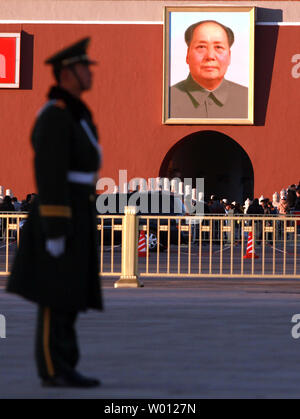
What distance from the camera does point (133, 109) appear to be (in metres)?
33.6

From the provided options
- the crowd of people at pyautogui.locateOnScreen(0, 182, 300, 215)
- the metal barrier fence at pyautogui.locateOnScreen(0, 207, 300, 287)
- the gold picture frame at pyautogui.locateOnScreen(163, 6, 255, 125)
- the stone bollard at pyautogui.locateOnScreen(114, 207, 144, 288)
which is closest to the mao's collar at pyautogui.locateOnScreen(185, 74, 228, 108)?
the gold picture frame at pyautogui.locateOnScreen(163, 6, 255, 125)

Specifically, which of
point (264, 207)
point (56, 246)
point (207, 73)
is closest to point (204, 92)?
point (207, 73)

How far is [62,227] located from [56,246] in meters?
0.13

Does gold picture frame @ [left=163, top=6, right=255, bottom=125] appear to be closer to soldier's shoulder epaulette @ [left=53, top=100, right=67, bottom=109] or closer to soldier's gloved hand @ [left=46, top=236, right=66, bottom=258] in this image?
soldier's shoulder epaulette @ [left=53, top=100, right=67, bottom=109]

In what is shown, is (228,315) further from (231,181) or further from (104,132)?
(231,181)

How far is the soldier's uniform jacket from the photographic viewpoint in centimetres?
540

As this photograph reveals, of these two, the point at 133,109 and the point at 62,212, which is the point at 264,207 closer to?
the point at 133,109

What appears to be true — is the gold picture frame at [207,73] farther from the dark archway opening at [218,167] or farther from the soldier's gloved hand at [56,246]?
the soldier's gloved hand at [56,246]

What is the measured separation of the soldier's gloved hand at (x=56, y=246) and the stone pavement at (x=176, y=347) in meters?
0.84

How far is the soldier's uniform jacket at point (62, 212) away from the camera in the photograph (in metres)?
5.40

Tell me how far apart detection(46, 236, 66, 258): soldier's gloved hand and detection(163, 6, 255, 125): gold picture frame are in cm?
2784

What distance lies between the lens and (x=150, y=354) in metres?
7.13

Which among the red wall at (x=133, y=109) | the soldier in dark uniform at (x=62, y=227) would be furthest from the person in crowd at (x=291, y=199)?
the soldier in dark uniform at (x=62, y=227)
